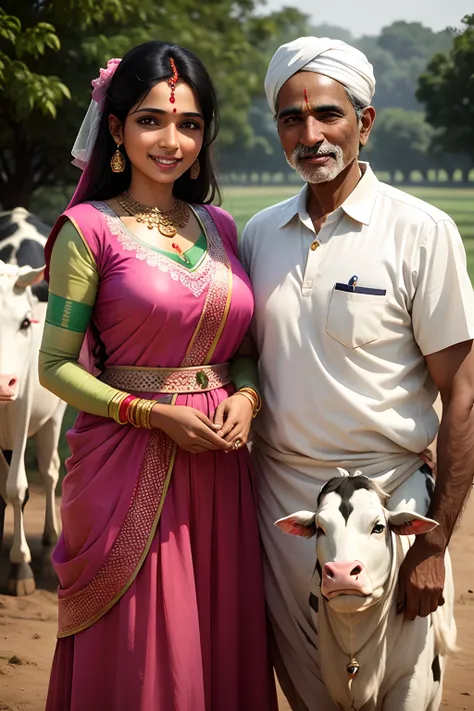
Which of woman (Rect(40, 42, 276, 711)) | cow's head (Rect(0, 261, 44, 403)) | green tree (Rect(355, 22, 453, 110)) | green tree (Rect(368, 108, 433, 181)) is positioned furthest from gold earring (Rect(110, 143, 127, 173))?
green tree (Rect(355, 22, 453, 110))

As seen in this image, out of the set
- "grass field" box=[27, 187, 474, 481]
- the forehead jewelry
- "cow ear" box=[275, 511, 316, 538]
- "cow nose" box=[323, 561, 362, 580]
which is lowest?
"cow nose" box=[323, 561, 362, 580]

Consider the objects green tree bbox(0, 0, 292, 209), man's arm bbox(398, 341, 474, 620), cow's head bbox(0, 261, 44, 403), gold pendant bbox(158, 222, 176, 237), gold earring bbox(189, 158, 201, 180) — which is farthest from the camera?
green tree bbox(0, 0, 292, 209)

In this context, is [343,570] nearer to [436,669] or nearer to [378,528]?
[378,528]

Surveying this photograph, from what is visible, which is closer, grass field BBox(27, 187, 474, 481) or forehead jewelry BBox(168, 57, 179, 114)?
forehead jewelry BBox(168, 57, 179, 114)

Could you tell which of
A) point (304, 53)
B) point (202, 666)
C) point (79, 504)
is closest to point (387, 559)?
point (202, 666)

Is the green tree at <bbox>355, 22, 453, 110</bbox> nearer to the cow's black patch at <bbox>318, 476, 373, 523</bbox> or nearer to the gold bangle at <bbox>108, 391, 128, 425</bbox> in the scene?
the gold bangle at <bbox>108, 391, 128, 425</bbox>

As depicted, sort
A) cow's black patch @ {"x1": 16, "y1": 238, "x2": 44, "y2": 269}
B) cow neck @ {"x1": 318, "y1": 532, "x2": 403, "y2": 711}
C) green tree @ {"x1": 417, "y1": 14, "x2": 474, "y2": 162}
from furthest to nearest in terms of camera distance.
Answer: green tree @ {"x1": 417, "y1": 14, "x2": 474, "y2": 162}, cow's black patch @ {"x1": 16, "y1": 238, "x2": 44, "y2": 269}, cow neck @ {"x1": 318, "y1": 532, "x2": 403, "y2": 711}

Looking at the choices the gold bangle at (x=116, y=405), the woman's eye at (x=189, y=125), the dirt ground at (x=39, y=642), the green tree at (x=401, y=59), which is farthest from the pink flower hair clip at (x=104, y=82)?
the green tree at (x=401, y=59)

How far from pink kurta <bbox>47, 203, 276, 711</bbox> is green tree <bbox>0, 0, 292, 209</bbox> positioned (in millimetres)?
5026

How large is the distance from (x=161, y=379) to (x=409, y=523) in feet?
2.67

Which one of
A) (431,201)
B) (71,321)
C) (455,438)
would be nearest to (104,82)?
(71,321)

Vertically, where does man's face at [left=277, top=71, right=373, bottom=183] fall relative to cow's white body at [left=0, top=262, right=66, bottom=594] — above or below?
above

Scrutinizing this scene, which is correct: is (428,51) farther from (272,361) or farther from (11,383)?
(272,361)

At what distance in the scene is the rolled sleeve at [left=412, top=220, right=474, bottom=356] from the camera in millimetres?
Result: 2906
